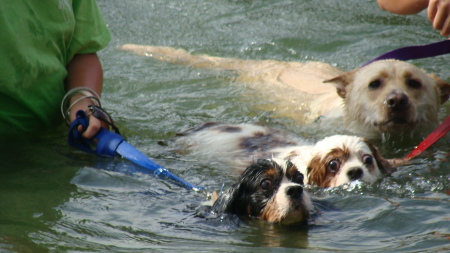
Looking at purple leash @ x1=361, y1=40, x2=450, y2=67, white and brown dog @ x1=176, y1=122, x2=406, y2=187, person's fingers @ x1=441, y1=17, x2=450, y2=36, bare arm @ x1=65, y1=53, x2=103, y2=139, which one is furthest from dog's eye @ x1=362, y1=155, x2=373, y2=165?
bare arm @ x1=65, y1=53, x2=103, y2=139

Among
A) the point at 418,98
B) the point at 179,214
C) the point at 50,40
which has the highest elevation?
the point at 50,40

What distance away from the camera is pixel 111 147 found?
14.9ft

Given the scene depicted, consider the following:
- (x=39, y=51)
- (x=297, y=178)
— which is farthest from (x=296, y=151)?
(x=39, y=51)

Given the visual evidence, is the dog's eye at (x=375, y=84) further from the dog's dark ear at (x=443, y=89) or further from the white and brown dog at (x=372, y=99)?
the dog's dark ear at (x=443, y=89)

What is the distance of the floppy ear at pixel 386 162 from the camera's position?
15.6 ft

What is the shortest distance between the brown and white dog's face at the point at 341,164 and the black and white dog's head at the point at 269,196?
1.88 ft

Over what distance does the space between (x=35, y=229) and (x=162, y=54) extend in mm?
4977

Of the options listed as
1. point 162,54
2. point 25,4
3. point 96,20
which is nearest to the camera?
point 25,4

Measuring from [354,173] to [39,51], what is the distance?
7.29 feet

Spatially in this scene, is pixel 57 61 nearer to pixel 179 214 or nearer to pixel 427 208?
pixel 179 214

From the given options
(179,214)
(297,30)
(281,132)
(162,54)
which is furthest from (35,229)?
(297,30)

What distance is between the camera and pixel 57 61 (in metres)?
4.88

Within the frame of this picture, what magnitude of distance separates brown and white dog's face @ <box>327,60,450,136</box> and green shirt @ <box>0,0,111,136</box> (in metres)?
2.17

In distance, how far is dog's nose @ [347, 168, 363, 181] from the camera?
4408 millimetres
